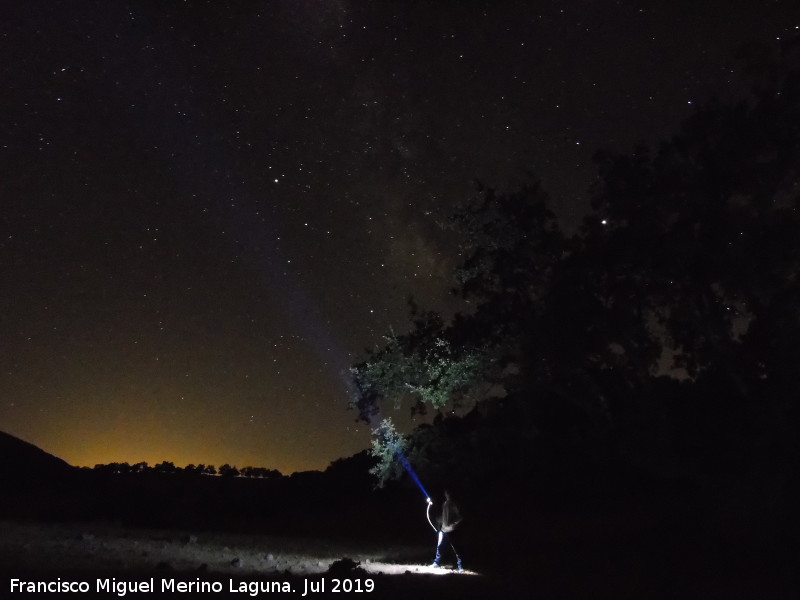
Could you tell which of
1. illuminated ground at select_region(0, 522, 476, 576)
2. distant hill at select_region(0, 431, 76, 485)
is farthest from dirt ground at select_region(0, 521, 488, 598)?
distant hill at select_region(0, 431, 76, 485)

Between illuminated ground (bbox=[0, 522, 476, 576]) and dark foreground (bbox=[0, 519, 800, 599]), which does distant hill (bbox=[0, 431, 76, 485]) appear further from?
dark foreground (bbox=[0, 519, 800, 599])

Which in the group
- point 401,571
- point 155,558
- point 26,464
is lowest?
point 401,571

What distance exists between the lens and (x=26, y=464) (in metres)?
59.3

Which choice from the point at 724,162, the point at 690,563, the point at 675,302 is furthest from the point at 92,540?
the point at 724,162

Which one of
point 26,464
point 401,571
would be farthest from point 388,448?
point 26,464

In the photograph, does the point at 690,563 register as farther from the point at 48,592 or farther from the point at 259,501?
the point at 259,501

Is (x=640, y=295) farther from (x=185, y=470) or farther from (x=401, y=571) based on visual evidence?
(x=185, y=470)

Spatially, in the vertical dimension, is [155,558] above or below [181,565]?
above

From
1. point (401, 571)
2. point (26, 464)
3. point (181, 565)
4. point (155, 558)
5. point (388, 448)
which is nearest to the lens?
point (181, 565)

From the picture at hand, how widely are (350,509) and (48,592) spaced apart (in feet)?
111

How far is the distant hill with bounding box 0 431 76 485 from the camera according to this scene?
5384cm

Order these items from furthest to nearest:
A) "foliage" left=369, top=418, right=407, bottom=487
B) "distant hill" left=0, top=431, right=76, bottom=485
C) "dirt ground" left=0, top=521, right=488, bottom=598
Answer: "distant hill" left=0, top=431, right=76, bottom=485, "foliage" left=369, top=418, right=407, bottom=487, "dirt ground" left=0, top=521, right=488, bottom=598

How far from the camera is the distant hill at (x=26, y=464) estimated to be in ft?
177

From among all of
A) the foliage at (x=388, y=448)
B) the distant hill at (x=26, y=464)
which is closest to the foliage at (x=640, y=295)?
the foliage at (x=388, y=448)
